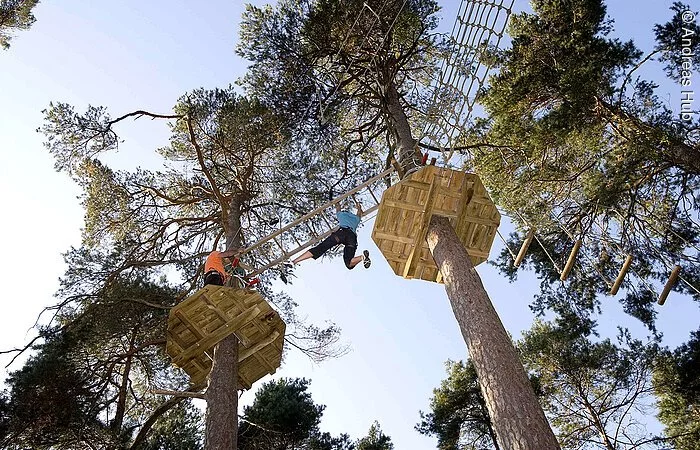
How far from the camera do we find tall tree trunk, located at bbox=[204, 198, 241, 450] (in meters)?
5.22

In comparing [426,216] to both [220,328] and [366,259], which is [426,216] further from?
[220,328]

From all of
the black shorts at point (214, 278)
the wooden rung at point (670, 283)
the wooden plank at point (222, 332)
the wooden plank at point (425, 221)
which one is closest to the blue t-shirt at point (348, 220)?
the wooden plank at point (425, 221)

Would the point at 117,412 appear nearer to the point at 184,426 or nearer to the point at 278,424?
the point at 184,426

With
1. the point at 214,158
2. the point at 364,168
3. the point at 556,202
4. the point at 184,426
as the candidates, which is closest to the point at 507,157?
the point at 556,202

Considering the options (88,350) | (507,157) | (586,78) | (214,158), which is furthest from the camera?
(214,158)

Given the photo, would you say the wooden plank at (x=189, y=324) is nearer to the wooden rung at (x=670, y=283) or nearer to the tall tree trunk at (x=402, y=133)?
the tall tree trunk at (x=402, y=133)

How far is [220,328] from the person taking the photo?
235 inches

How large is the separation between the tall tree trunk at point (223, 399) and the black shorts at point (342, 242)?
141cm

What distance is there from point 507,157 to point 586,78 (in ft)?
5.37

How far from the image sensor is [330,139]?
9.16m

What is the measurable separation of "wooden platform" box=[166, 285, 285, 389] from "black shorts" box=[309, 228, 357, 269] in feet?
2.94

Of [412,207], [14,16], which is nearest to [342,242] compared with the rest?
[412,207]

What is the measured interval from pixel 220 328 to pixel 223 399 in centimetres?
79

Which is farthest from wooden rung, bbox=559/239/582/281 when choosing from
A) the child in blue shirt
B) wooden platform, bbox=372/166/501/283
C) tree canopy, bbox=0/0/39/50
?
tree canopy, bbox=0/0/39/50
